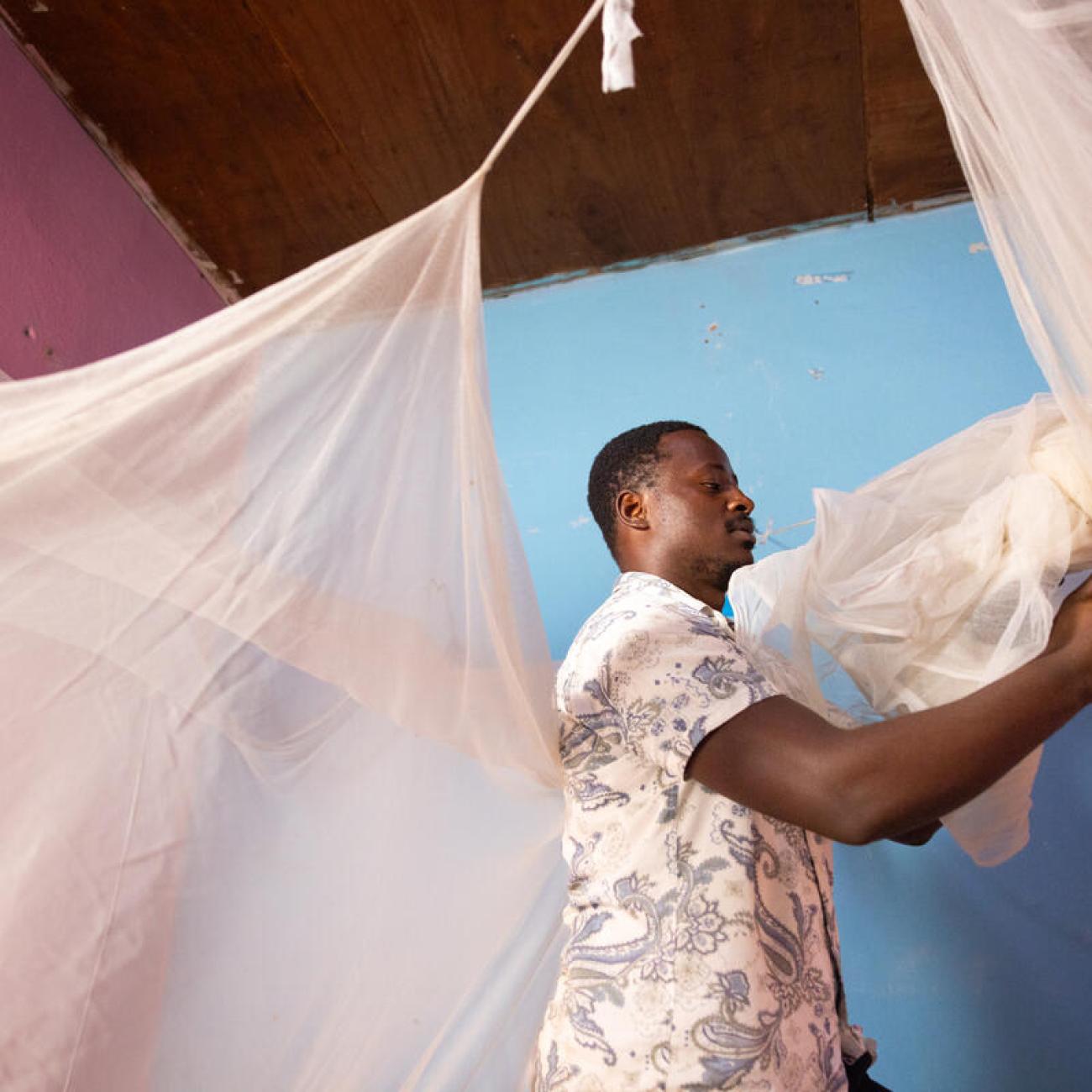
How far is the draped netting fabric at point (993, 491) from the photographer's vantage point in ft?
2.78

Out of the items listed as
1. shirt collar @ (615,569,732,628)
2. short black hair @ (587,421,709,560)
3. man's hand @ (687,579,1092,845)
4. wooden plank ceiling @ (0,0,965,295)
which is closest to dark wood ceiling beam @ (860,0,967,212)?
wooden plank ceiling @ (0,0,965,295)

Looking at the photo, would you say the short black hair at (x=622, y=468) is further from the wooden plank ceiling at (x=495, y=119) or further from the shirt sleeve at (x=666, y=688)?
the wooden plank ceiling at (x=495, y=119)

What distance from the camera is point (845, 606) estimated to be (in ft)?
3.48

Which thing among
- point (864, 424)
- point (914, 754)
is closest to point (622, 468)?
point (864, 424)

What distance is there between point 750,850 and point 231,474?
1.74ft

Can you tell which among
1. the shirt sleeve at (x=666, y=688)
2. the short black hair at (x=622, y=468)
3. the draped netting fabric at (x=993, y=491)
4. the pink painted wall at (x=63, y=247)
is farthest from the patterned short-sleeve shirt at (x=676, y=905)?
the pink painted wall at (x=63, y=247)

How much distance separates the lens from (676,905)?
0.90 metres

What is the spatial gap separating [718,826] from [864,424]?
0.92m

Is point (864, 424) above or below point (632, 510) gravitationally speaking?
below

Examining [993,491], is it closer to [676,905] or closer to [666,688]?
[666,688]

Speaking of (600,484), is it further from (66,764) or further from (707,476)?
(66,764)

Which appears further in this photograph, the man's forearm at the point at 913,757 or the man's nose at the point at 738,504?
the man's nose at the point at 738,504

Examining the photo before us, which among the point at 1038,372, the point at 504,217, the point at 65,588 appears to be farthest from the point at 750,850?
the point at 504,217

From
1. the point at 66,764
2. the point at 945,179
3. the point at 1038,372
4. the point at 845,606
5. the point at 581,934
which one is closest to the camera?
the point at 66,764
